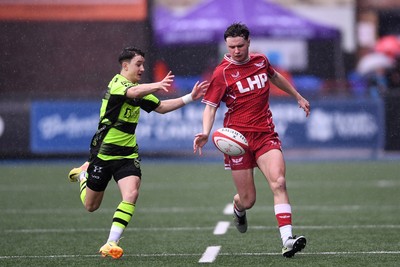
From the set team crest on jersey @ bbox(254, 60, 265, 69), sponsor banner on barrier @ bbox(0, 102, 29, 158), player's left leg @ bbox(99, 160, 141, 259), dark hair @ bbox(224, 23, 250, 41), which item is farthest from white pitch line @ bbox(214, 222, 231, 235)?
sponsor banner on barrier @ bbox(0, 102, 29, 158)

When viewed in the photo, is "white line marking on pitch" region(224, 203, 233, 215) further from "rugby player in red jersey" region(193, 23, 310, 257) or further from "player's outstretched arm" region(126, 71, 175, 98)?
"player's outstretched arm" region(126, 71, 175, 98)

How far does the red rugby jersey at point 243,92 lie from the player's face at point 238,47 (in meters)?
0.13

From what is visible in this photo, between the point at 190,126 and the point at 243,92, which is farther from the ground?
the point at 243,92

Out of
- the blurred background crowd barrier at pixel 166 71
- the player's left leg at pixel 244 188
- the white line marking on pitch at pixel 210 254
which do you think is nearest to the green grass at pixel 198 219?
the white line marking on pitch at pixel 210 254

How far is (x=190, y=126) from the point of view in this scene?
70.9ft

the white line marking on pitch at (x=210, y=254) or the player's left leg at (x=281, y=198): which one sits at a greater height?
the player's left leg at (x=281, y=198)

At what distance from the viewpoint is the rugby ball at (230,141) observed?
10023mm

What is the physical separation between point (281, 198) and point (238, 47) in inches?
56.4

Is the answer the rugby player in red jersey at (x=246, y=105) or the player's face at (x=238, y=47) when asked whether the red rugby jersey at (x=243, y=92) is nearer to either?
the rugby player in red jersey at (x=246, y=105)

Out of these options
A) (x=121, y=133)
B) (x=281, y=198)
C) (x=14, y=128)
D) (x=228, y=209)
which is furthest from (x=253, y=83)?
(x=14, y=128)

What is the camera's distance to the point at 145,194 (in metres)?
16.4

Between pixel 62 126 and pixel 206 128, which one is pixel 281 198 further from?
pixel 62 126

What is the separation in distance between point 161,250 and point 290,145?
37.8 ft

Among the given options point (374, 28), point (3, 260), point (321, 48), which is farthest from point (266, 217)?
point (374, 28)
